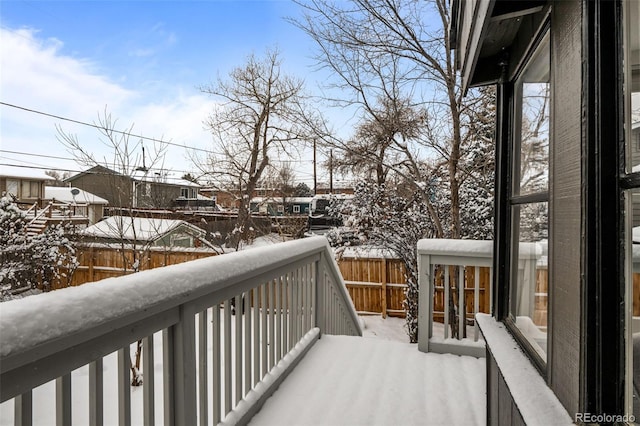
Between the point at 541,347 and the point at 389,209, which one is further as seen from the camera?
the point at 389,209

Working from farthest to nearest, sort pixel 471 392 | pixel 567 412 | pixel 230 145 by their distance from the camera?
1. pixel 230 145
2. pixel 471 392
3. pixel 567 412

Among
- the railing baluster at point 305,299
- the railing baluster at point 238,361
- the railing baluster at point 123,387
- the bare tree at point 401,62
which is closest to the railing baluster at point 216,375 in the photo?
the railing baluster at point 238,361

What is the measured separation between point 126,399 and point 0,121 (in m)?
13.4

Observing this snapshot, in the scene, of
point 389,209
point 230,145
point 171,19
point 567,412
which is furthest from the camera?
point 171,19

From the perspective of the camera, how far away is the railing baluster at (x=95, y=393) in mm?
950

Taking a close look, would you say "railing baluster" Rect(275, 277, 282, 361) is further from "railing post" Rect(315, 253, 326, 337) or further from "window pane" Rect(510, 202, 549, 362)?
"window pane" Rect(510, 202, 549, 362)

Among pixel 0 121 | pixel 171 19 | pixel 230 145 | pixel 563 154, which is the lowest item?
pixel 563 154

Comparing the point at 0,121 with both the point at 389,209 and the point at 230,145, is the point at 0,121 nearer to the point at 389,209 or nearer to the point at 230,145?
the point at 230,145

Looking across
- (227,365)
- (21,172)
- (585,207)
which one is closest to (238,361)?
(227,365)

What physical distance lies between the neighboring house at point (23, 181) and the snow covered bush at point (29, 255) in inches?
392

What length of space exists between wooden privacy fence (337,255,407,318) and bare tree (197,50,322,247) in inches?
125

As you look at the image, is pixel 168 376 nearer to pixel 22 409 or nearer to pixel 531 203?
pixel 22 409

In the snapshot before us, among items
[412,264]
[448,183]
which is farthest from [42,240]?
[448,183]

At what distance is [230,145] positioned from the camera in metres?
10.4
